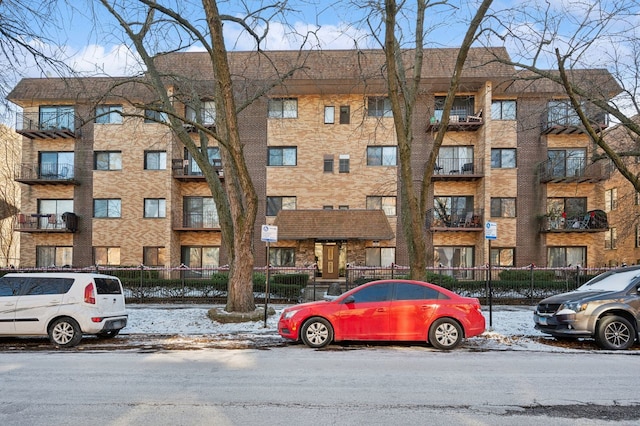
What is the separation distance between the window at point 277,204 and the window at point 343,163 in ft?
10.6

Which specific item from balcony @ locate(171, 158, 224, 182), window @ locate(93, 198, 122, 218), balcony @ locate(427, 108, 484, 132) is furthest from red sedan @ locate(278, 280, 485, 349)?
window @ locate(93, 198, 122, 218)

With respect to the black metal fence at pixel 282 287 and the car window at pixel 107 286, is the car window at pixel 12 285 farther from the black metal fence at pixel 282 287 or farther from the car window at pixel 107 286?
the black metal fence at pixel 282 287

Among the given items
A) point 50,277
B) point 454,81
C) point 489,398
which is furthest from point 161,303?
point 489,398

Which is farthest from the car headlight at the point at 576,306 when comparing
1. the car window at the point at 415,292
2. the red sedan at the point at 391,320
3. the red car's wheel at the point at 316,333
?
the red car's wheel at the point at 316,333

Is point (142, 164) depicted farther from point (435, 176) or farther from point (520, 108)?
point (520, 108)

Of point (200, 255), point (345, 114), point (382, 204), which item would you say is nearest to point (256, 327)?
point (382, 204)

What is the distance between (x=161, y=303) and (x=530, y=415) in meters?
15.7

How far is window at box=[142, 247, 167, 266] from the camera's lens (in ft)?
97.2

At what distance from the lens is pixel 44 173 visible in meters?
30.7

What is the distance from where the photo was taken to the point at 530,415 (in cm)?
570

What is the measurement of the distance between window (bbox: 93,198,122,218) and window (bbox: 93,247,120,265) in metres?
1.96

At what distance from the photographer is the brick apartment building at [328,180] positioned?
28.9 meters

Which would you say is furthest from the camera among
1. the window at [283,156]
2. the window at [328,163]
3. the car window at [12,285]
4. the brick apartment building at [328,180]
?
the window at [283,156]

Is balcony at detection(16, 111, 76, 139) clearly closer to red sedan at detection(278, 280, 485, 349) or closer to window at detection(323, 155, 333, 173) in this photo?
window at detection(323, 155, 333, 173)
